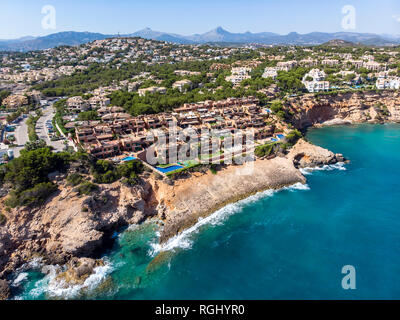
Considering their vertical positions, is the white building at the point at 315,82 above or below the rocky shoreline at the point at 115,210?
above

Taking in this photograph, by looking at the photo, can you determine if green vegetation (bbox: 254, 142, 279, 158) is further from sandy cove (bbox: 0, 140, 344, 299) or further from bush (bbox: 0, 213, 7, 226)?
bush (bbox: 0, 213, 7, 226)

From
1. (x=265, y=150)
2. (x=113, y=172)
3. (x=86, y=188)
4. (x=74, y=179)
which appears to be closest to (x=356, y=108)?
(x=265, y=150)

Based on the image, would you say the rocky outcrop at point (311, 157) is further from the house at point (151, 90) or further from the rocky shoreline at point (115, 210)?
the house at point (151, 90)

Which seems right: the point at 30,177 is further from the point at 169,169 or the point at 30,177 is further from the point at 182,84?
the point at 182,84

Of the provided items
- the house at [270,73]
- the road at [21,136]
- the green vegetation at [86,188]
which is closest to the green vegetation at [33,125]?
the road at [21,136]

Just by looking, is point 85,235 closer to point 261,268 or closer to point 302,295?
point 261,268

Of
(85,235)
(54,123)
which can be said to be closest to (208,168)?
(85,235)

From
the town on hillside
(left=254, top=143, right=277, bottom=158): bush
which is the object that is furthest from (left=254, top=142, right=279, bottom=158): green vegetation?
the town on hillside
